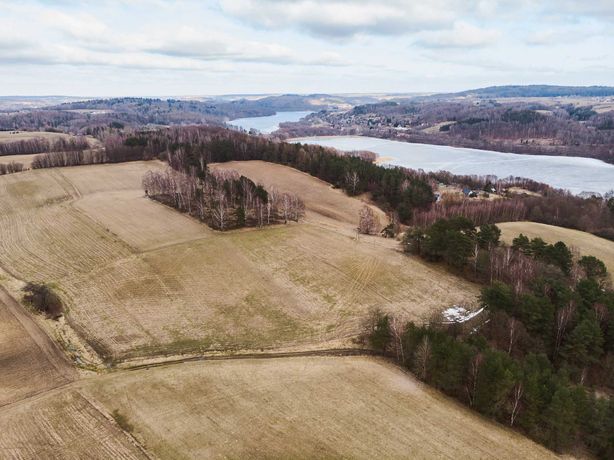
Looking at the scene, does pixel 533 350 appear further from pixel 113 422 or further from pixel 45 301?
pixel 45 301

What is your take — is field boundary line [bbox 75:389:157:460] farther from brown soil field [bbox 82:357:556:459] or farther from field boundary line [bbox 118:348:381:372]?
field boundary line [bbox 118:348:381:372]

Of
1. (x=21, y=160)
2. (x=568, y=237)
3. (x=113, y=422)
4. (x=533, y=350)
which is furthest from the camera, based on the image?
(x=21, y=160)

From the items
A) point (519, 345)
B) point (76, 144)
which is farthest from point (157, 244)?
→ point (76, 144)

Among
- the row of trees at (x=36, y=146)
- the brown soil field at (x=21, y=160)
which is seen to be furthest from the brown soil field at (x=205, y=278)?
the row of trees at (x=36, y=146)

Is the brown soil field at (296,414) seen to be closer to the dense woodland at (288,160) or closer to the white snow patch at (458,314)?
the white snow patch at (458,314)

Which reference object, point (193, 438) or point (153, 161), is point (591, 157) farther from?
point (193, 438)

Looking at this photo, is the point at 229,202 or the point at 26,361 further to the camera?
the point at 229,202

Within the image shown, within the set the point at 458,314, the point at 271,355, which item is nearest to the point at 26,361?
the point at 271,355
